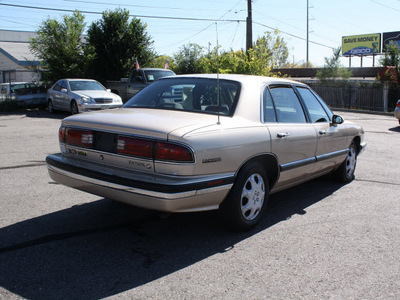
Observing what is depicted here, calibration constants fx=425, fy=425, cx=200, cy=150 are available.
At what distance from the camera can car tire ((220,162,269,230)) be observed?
400 cm

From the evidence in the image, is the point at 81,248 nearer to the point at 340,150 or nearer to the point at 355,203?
the point at 355,203

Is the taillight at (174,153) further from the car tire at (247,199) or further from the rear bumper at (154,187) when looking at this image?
the car tire at (247,199)

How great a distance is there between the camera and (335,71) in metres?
28.2

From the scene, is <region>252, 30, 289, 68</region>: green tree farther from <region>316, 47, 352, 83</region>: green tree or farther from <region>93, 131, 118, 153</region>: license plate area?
<region>93, 131, 118, 153</region>: license plate area

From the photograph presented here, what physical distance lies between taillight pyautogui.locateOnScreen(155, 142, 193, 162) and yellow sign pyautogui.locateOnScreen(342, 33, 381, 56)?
61.0 metres

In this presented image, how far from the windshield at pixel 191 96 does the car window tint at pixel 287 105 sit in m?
0.58

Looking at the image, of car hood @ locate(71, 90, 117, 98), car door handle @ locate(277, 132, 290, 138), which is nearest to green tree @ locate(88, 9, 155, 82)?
car hood @ locate(71, 90, 117, 98)

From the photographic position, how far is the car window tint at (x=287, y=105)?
190 inches

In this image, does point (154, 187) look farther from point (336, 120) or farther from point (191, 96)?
point (336, 120)

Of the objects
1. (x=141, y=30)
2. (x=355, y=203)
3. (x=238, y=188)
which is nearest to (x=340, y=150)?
(x=355, y=203)

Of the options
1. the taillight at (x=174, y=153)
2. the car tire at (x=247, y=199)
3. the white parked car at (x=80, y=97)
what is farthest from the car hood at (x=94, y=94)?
the taillight at (x=174, y=153)

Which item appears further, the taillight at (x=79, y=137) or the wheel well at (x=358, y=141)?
the wheel well at (x=358, y=141)

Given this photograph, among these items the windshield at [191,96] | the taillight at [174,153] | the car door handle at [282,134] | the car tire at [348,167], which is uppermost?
the windshield at [191,96]

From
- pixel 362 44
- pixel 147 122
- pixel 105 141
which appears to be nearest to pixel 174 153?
pixel 147 122
